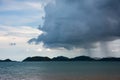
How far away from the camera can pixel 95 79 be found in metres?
70.6

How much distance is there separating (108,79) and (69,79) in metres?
10.7

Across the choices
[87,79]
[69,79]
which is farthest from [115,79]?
[69,79]

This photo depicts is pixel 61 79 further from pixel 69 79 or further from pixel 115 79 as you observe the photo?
pixel 115 79

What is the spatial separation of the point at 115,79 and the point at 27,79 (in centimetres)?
2397

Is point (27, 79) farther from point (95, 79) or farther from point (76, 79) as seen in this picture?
point (95, 79)

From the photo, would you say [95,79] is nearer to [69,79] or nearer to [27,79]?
[69,79]

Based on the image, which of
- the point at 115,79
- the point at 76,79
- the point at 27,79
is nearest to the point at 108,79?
the point at 115,79

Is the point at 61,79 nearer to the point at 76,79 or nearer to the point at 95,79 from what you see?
the point at 76,79

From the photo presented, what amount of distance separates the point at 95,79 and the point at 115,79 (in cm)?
543

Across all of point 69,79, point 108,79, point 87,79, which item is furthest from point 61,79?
point 108,79

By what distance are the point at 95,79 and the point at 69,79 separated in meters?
7.17

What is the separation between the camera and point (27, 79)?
70625 mm

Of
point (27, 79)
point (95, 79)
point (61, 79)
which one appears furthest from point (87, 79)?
point (27, 79)

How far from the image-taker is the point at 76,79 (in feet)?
233
